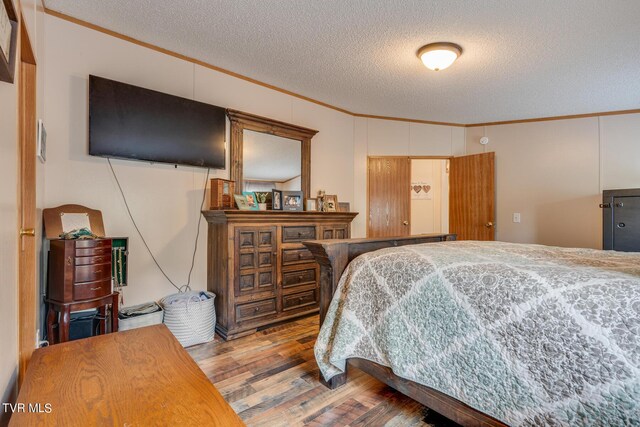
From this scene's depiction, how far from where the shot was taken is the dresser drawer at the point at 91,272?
6.06 ft

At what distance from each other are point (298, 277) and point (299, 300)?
0.24m

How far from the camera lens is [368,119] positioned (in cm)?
437

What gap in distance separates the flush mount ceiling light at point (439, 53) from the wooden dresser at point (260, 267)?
1.69 meters

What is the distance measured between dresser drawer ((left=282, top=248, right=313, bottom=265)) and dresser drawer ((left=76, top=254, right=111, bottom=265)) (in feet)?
4.72

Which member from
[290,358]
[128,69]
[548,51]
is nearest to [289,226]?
[290,358]

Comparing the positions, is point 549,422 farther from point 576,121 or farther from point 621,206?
point 576,121

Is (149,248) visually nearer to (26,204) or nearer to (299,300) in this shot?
(26,204)

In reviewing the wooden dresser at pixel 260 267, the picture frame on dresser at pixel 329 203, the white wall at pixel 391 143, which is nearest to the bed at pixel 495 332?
the wooden dresser at pixel 260 267

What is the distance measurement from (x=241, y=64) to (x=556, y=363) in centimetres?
308

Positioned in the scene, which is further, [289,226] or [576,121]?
[576,121]

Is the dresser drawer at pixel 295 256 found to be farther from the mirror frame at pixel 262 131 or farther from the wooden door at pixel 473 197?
the wooden door at pixel 473 197

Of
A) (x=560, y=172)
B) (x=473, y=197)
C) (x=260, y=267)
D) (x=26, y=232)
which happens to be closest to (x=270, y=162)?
(x=260, y=267)

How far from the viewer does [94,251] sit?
1892 mm

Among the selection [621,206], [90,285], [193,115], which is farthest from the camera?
[621,206]
